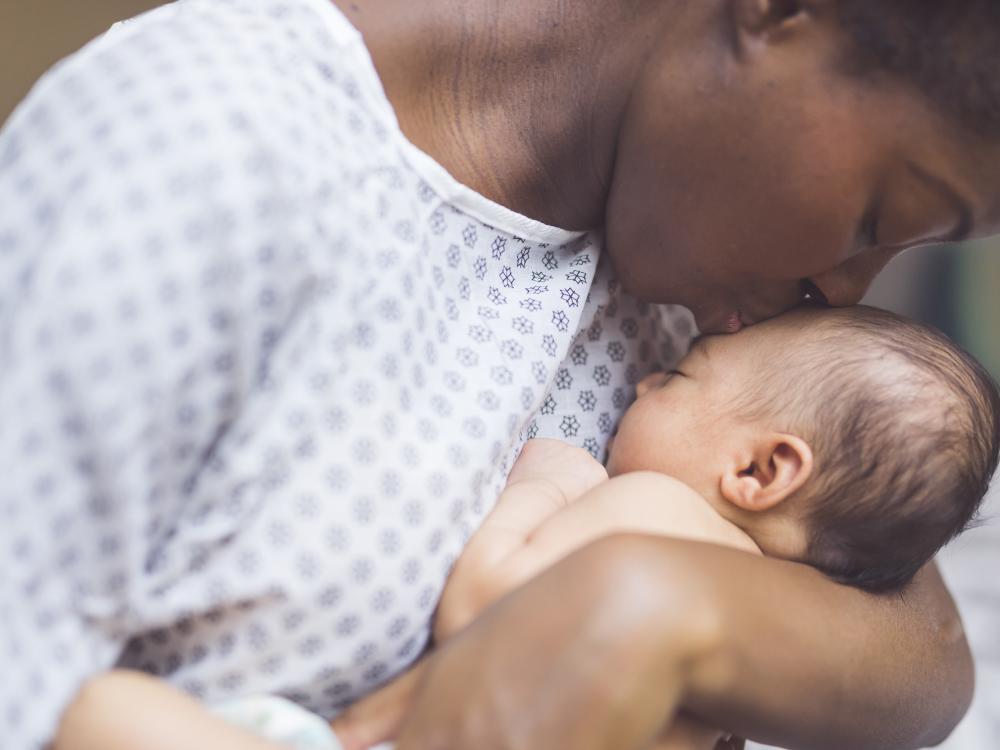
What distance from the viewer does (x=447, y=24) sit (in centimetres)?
95

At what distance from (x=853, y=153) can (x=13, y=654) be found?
0.74 m

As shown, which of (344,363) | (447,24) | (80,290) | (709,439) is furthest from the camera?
(709,439)

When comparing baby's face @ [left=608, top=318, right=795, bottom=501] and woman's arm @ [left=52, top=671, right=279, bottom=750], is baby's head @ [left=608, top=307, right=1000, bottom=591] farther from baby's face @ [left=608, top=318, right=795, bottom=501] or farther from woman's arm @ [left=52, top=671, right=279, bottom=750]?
woman's arm @ [left=52, top=671, right=279, bottom=750]

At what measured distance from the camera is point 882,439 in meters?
0.98

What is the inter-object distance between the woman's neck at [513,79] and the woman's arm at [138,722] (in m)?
0.50

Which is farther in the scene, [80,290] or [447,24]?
[447,24]

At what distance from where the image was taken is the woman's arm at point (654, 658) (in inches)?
28.0

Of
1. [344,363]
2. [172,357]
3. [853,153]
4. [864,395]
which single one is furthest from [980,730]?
[172,357]

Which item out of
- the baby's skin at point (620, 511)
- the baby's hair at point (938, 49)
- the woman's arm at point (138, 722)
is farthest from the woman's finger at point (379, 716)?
the baby's hair at point (938, 49)

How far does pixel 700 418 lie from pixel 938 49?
0.40 metres


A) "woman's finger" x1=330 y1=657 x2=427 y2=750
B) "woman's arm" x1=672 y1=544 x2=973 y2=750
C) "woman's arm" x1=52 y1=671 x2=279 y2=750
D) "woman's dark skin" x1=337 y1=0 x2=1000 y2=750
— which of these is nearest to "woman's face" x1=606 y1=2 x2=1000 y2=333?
"woman's dark skin" x1=337 y1=0 x2=1000 y2=750

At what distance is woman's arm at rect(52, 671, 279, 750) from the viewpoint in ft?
2.29

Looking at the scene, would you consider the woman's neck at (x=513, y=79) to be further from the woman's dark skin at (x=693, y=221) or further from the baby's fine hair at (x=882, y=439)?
Answer: the baby's fine hair at (x=882, y=439)

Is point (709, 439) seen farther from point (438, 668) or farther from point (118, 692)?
point (118, 692)
